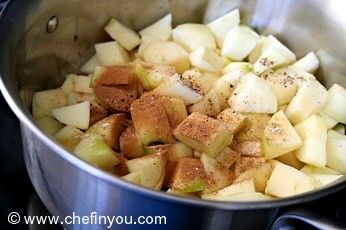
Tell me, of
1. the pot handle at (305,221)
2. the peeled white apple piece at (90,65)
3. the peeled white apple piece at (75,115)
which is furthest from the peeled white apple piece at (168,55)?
the pot handle at (305,221)

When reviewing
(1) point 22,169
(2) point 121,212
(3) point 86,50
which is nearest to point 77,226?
(2) point 121,212

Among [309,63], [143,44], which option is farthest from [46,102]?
[309,63]

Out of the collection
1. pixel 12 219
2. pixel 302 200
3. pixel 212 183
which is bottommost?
pixel 12 219

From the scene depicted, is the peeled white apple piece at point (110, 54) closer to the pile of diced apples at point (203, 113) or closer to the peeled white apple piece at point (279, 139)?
the pile of diced apples at point (203, 113)

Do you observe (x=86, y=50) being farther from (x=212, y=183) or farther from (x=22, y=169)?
(x=212, y=183)

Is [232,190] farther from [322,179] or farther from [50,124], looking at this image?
[50,124]

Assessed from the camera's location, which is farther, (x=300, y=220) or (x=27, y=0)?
(x=27, y=0)
